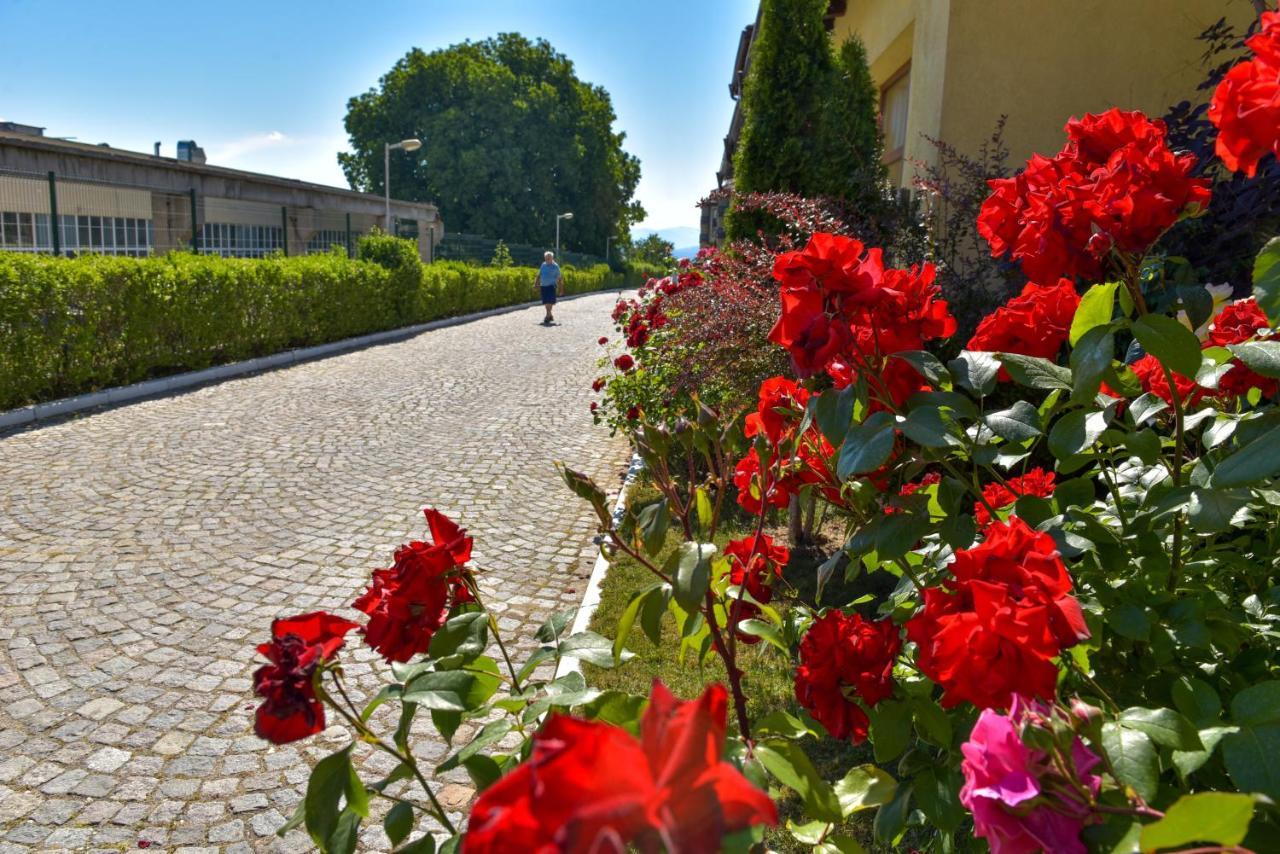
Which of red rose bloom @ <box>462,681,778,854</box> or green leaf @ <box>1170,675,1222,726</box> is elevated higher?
red rose bloom @ <box>462,681,778,854</box>

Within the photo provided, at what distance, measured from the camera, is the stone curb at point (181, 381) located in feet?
27.5

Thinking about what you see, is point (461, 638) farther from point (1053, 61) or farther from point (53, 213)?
point (53, 213)

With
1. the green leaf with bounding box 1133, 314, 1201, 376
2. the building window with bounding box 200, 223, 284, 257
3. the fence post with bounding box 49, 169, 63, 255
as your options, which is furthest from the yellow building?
the building window with bounding box 200, 223, 284, 257

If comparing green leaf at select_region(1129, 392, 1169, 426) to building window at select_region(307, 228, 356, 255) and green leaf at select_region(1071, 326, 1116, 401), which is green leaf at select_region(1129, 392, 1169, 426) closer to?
green leaf at select_region(1071, 326, 1116, 401)

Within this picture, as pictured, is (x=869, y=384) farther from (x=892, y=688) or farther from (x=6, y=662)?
(x=6, y=662)

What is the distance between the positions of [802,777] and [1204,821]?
528 millimetres

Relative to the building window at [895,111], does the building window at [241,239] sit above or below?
below

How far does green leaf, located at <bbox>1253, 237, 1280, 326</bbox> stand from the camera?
48.3 inches

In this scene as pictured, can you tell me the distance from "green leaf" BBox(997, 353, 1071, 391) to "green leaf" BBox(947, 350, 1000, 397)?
3 centimetres

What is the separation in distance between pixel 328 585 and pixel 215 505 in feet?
5.93

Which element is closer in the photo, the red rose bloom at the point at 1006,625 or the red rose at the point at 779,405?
the red rose bloom at the point at 1006,625

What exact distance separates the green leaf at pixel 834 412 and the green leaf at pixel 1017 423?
30 cm

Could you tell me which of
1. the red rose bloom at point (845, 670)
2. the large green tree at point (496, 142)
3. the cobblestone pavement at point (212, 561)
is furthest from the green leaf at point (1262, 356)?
the large green tree at point (496, 142)

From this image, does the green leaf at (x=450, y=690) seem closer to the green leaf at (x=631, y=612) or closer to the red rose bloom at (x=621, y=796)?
the green leaf at (x=631, y=612)
